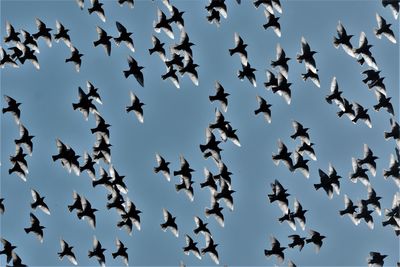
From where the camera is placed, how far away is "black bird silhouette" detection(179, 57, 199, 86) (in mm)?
51406

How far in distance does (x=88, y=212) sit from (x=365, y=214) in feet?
44.2

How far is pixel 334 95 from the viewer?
5147cm

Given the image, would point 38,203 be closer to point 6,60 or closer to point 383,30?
point 6,60

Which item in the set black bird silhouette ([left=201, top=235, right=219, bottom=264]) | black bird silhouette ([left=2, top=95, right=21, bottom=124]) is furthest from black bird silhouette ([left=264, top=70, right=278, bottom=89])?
black bird silhouette ([left=2, top=95, right=21, bottom=124])

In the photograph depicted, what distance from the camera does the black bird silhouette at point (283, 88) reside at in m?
51.6

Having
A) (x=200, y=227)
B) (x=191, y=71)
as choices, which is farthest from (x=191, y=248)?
(x=191, y=71)

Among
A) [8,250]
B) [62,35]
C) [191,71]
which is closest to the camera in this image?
[8,250]

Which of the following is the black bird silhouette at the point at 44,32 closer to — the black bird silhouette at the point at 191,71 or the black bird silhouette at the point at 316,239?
the black bird silhouette at the point at 191,71

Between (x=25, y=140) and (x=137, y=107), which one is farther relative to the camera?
(x=137, y=107)

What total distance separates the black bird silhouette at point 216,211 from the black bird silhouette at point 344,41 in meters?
9.60

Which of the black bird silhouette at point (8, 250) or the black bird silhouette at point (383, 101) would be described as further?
the black bird silhouette at point (383, 101)

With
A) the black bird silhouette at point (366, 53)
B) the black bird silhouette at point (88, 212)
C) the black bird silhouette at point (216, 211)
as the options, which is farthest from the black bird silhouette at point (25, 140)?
the black bird silhouette at point (366, 53)

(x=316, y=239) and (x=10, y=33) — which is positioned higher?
(x=10, y=33)

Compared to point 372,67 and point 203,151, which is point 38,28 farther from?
point 372,67
